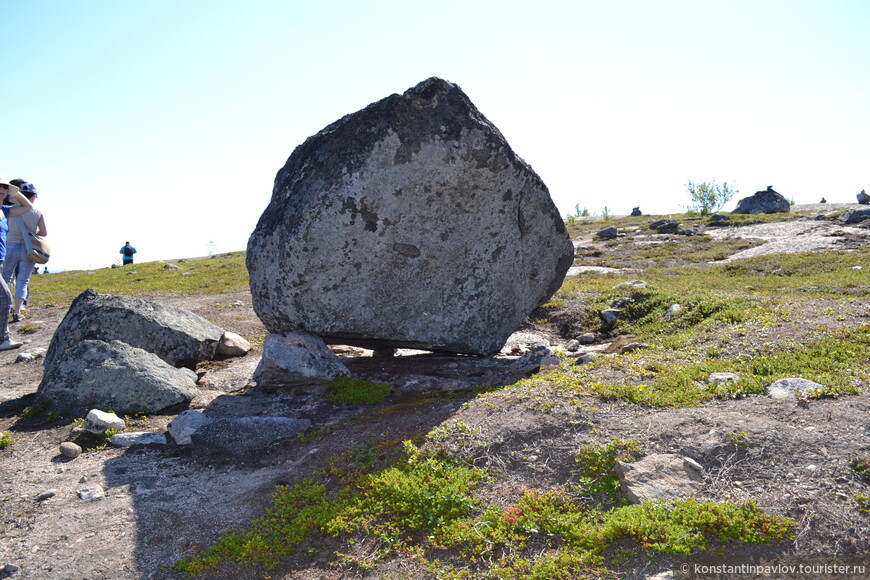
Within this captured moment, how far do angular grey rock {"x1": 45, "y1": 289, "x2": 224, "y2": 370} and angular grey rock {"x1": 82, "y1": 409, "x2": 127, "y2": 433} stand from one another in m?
2.75

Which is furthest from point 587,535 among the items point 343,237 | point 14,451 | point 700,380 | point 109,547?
point 14,451

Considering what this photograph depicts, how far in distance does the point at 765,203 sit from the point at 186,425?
5588 cm

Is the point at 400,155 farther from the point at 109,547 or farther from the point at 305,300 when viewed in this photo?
the point at 109,547

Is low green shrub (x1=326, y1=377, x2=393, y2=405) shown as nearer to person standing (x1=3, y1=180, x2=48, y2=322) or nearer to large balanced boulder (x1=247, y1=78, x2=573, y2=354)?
large balanced boulder (x1=247, y1=78, x2=573, y2=354)

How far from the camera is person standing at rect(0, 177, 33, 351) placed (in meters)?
13.4

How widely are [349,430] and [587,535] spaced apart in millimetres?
4423

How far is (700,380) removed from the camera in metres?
9.03

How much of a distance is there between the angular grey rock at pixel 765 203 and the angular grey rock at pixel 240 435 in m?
53.6

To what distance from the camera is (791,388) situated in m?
8.06

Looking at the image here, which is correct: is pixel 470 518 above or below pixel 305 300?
below

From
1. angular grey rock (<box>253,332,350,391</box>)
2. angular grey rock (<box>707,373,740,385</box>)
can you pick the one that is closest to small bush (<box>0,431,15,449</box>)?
angular grey rock (<box>253,332,350,391</box>)

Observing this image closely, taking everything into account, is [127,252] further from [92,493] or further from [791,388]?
[791,388]

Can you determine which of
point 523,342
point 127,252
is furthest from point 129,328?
point 127,252

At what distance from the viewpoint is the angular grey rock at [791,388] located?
309 inches
